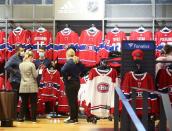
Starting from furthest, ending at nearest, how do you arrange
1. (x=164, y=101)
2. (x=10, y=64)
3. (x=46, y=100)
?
(x=46, y=100) < (x=10, y=64) < (x=164, y=101)

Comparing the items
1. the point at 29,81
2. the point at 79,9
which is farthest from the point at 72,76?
the point at 79,9

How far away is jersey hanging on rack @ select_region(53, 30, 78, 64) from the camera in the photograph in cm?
1245

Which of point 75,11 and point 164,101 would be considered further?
point 75,11

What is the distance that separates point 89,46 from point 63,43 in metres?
0.77

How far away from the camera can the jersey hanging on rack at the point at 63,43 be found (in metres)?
12.4

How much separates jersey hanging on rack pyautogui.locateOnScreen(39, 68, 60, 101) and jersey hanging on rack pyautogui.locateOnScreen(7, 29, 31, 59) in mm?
1141

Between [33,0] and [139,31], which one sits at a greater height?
[33,0]

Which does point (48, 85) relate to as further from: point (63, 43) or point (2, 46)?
point (2, 46)

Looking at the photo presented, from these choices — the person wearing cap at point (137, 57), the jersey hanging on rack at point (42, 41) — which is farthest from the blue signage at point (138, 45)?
the jersey hanging on rack at point (42, 41)

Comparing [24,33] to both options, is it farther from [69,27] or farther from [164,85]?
[164,85]

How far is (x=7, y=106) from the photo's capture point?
9258 millimetres

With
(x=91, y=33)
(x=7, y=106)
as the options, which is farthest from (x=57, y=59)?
(x=7, y=106)

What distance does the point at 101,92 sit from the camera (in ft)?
28.6

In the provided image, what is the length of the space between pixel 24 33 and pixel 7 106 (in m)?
3.79
